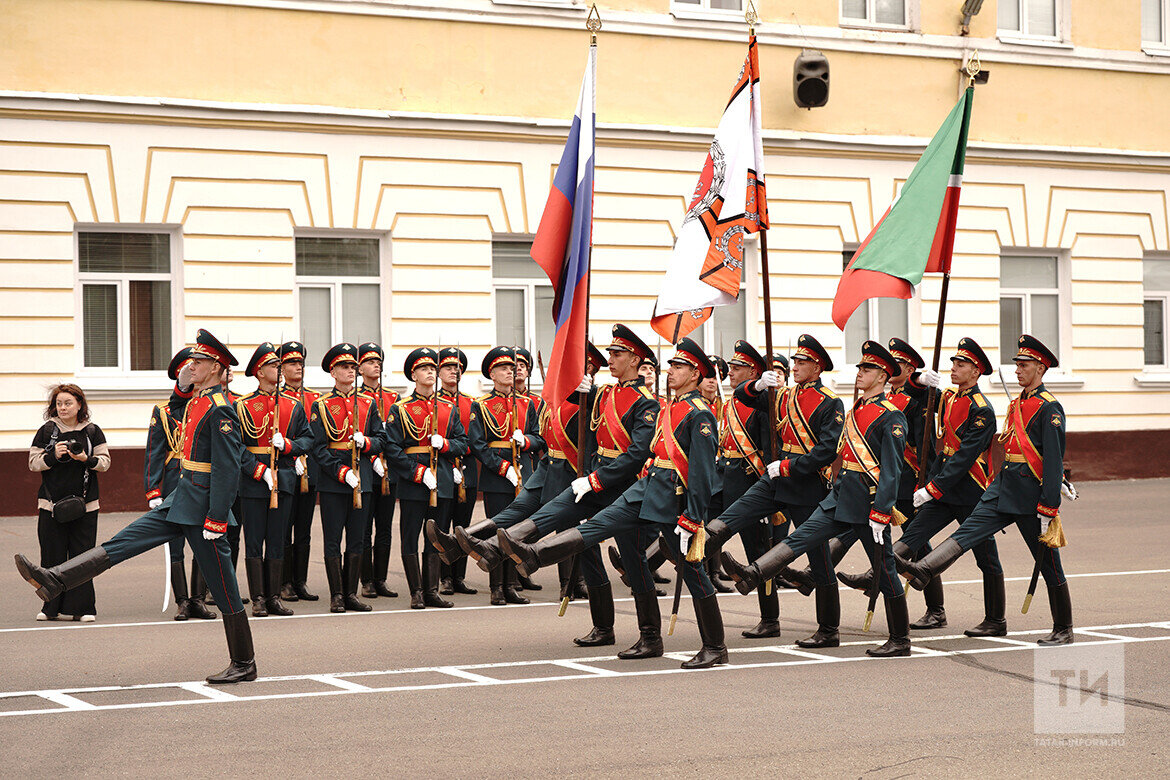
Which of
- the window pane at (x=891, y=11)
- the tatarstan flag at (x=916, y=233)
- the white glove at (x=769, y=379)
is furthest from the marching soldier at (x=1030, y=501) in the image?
the window pane at (x=891, y=11)

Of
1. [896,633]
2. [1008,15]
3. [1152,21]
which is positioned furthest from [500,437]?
[1152,21]

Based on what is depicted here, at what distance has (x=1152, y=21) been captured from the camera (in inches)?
952

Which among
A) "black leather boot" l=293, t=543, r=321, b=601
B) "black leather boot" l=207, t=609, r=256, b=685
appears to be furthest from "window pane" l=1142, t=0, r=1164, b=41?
"black leather boot" l=207, t=609, r=256, b=685

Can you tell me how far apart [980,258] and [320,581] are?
523 inches

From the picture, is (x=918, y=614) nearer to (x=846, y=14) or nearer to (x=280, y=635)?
(x=280, y=635)

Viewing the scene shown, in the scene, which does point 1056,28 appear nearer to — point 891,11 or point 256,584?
point 891,11

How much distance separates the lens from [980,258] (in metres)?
22.7

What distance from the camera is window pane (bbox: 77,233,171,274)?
18.1 m

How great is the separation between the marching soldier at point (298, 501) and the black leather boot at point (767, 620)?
3833mm

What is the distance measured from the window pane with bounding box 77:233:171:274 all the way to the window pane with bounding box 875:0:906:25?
11211 mm

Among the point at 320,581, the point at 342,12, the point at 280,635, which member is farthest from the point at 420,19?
the point at 280,635

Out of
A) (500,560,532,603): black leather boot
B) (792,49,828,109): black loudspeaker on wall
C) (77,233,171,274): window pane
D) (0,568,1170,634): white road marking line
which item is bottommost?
(0,568,1170,634): white road marking line

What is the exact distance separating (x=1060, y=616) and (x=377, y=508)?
566 centimetres

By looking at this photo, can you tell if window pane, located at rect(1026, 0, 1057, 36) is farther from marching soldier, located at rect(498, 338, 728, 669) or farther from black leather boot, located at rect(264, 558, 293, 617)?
black leather boot, located at rect(264, 558, 293, 617)
